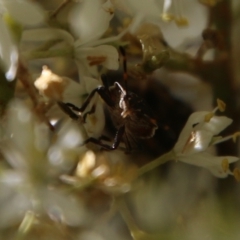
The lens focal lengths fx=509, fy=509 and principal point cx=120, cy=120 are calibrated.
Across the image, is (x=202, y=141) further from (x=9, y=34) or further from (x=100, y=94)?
(x=9, y=34)

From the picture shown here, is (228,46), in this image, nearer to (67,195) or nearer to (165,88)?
(165,88)

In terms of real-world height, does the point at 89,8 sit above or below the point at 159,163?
above

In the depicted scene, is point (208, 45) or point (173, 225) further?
point (208, 45)

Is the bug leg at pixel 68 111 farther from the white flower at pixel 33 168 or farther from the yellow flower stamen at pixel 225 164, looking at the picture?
the yellow flower stamen at pixel 225 164

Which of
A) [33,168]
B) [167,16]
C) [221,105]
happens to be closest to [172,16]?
[167,16]

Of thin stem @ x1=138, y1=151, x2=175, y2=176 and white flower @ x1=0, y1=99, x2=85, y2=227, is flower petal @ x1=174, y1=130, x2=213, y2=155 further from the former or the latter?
white flower @ x1=0, y1=99, x2=85, y2=227

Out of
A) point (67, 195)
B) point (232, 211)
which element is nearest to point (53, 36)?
point (67, 195)
